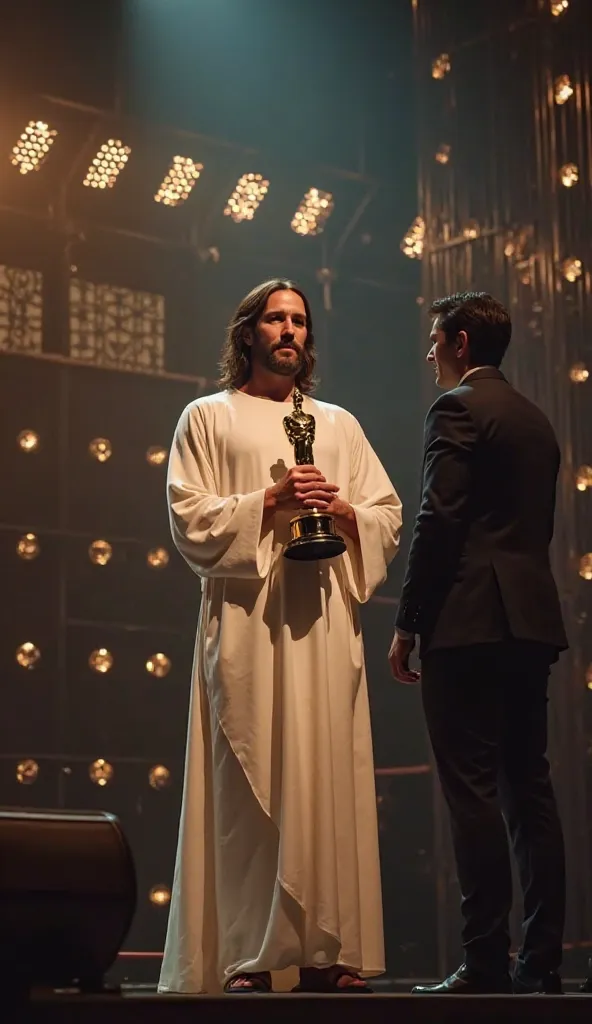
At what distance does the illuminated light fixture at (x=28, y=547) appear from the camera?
6.61 meters

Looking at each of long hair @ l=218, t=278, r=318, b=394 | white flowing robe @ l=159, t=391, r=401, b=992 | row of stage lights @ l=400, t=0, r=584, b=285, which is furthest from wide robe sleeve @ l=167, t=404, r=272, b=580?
row of stage lights @ l=400, t=0, r=584, b=285

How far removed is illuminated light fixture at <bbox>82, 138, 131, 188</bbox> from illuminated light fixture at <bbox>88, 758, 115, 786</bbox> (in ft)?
8.78

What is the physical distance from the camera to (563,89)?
241 inches

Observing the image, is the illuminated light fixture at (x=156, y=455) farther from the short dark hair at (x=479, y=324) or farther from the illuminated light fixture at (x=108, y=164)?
the short dark hair at (x=479, y=324)

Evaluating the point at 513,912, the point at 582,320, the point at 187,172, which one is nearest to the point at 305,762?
the point at 513,912

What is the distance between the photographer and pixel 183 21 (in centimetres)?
735

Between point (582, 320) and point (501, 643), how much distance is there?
106 inches

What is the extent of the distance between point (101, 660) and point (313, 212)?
261 centimetres

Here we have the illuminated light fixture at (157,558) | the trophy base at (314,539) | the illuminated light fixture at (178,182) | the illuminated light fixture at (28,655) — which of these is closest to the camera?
the trophy base at (314,539)

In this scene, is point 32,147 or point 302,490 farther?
point 32,147

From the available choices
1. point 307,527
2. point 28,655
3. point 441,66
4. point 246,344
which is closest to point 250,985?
point 307,527

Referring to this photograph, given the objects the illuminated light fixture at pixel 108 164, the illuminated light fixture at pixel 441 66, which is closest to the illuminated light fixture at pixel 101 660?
the illuminated light fixture at pixel 108 164

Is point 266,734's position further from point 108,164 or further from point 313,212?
point 313,212

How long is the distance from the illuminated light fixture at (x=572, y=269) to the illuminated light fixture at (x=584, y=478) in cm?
79
